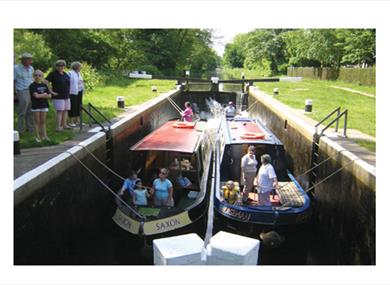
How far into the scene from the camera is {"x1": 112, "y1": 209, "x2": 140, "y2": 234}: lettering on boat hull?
7.99m

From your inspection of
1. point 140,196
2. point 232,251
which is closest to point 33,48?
point 140,196

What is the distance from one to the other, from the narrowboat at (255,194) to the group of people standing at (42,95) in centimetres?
423

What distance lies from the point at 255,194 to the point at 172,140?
2467mm

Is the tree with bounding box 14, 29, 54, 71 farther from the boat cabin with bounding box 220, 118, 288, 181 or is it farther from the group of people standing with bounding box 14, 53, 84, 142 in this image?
the boat cabin with bounding box 220, 118, 288, 181

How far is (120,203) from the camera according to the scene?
8.61 meters

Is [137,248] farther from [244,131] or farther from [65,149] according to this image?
[244,131]

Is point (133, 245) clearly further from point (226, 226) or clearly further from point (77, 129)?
point (77, 129)

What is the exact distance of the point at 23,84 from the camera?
891cm

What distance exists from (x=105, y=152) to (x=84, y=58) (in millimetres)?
15677

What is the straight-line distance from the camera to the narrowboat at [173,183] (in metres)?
8.04

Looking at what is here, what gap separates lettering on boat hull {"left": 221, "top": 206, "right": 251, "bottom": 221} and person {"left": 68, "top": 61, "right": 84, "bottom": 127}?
499 centimetres

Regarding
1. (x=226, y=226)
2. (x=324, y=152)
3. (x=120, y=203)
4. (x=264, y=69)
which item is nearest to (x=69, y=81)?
(x=120, y=203)

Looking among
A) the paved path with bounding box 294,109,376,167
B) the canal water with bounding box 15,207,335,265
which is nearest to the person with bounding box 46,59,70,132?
the canal water with bounding box 15,207,335,265

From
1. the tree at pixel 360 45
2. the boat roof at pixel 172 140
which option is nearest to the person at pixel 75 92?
the boat roof at pixel 172 140
